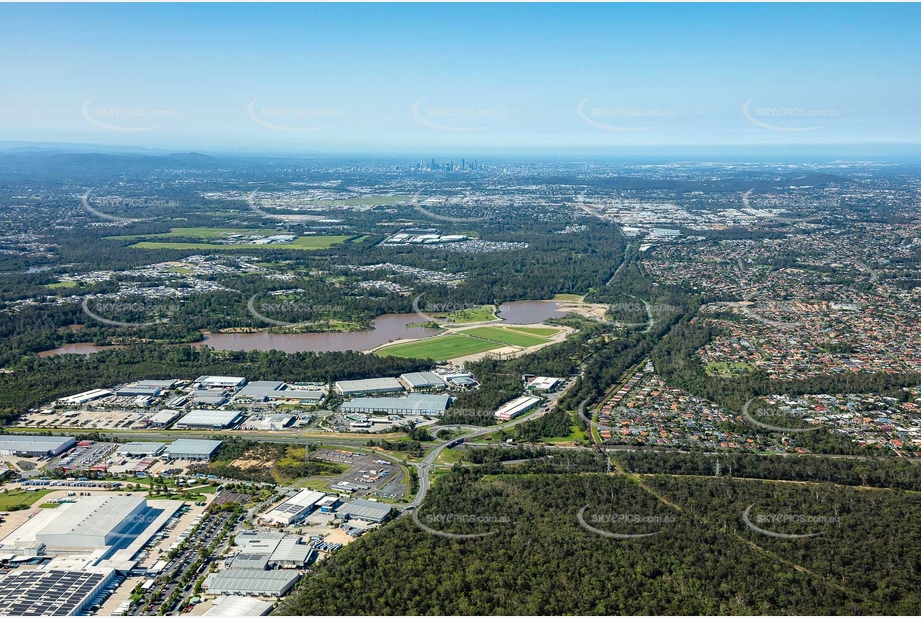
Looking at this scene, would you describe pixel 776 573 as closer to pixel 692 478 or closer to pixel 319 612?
pixel 692 478

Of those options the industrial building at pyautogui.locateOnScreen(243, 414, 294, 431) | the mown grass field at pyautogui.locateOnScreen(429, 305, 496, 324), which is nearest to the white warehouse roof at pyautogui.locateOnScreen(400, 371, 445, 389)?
the industrial building at pyautogui.locateOnScreen(243, 414, 294, 431)

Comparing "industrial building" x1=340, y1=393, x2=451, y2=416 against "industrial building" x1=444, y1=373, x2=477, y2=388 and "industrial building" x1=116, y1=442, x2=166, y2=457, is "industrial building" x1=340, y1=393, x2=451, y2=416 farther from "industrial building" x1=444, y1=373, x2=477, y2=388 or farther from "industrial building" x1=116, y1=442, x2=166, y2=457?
"industrial building" x1=116, y1=442, x2=166, y2=457

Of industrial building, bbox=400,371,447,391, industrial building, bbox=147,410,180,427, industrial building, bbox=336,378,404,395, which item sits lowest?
industrial building, bbox=147,410,180,427

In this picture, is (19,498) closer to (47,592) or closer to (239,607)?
(47,592)

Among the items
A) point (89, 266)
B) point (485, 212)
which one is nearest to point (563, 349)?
point (89, 266)

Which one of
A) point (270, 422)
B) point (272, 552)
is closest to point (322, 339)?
point (270, 422)

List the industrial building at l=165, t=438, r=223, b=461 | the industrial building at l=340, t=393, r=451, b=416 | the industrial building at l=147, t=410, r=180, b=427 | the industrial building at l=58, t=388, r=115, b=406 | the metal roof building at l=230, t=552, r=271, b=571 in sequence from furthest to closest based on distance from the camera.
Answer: the industrial building at l=58, t=388, r=115, b=406 → the industrial building at l=340, t=393, r=451, b=416 → the industrial building at l=147, t=410, r=180, b=427 → the industrial building at l=165, t=438, r=223, b=461 → the metal roof building at l=230, t=552, r=271, b=571
